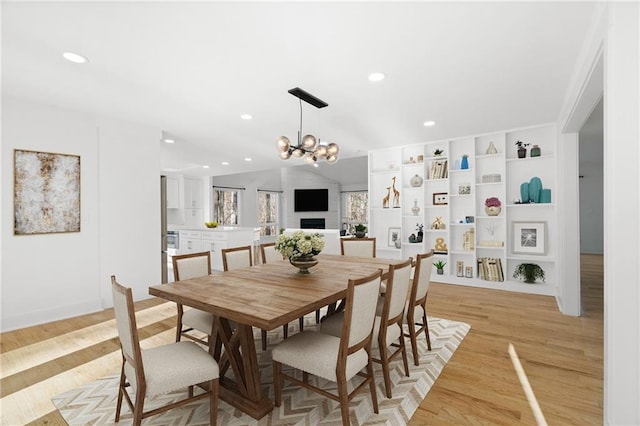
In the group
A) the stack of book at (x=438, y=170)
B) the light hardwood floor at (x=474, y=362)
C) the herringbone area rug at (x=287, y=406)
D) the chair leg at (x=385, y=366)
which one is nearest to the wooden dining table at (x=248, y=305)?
the herringbone area rug at (x=287, y=406)

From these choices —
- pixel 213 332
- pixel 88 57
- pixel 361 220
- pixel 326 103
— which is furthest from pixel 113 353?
pixel 361 220

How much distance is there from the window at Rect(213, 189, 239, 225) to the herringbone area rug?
26.9ft

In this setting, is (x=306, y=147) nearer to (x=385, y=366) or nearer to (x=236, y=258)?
(x=236, y=258)

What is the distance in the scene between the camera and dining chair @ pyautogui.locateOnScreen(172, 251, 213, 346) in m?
2.54

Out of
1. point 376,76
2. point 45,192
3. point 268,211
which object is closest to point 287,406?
point 376,76

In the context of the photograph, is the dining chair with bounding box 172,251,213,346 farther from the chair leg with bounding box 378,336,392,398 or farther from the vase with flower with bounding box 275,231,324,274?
the chair leg with bounding box 378,336,392,398

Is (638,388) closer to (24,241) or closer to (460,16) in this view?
(460,16)

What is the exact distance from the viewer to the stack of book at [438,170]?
560cm

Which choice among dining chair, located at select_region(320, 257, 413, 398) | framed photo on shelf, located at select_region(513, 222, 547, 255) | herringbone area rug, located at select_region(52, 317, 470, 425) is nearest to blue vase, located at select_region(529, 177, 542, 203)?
framed photo on shelf, located at select_region(513, 222, 547, 255)

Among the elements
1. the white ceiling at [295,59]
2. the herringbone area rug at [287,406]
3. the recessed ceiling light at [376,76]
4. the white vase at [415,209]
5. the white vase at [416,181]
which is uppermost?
the white ceiling at [295,59]

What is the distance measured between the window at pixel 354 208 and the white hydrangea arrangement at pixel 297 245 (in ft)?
29.1

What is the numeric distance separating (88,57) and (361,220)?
9.73 meters

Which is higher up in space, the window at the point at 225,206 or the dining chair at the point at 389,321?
the window at the point at 225,206

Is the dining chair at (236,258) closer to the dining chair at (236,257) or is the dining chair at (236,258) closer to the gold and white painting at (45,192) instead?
the dining chair at (236,257)
